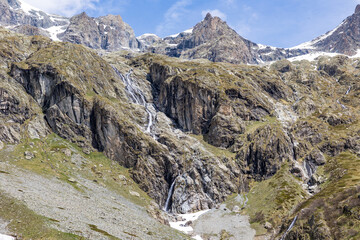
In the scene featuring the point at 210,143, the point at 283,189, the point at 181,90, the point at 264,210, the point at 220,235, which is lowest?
the point at 220,235

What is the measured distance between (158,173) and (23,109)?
76.6 meters

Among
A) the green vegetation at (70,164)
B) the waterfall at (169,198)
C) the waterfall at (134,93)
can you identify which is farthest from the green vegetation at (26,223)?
the waterfall at (134,93)

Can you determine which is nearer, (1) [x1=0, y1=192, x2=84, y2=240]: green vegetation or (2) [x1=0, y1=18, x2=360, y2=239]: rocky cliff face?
(1) [x1=0, y1=192, x2=84, y2=240]: green vegetation

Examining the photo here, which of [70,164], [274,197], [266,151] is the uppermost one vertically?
[266,151]

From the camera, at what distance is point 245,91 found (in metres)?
170

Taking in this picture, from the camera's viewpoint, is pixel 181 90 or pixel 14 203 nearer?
pixel 14 203

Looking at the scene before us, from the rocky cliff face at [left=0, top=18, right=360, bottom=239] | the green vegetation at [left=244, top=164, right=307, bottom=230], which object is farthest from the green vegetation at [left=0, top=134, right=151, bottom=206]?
the green vegetation at [left=244, top=164, right=307, bottom=230]

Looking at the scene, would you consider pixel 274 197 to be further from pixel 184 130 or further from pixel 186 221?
pixel 184 130

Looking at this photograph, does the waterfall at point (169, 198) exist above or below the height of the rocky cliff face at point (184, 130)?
below

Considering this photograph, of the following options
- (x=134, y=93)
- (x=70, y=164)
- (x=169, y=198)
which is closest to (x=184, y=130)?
(x=134, y=93)

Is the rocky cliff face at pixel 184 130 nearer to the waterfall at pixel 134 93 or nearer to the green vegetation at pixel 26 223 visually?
the waterfall at pixel 134 93

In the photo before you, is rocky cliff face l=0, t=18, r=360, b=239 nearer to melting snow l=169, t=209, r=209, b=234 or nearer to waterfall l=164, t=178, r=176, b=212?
waterfall l=164, t=178, r=176, b=212

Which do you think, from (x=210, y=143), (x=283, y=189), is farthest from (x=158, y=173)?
(x=283, y=189)

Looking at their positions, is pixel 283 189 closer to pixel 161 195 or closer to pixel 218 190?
pixel 218 190
